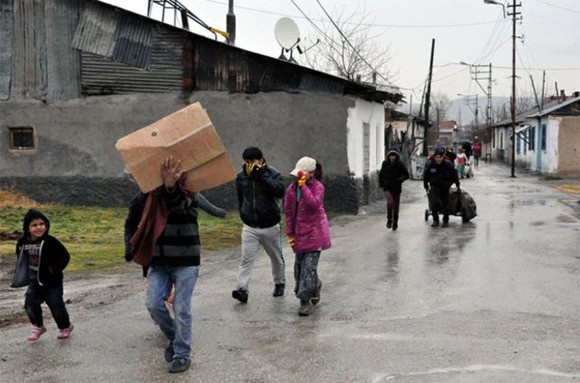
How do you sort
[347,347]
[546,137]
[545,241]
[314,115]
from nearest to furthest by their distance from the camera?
[347,347] → [545,241] → [314,115] → [546,137]

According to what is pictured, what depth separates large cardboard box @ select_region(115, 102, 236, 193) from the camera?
5.12 metres

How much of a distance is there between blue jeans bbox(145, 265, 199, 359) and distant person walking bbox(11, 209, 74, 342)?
3.82ft

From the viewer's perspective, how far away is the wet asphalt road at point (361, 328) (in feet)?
17.2

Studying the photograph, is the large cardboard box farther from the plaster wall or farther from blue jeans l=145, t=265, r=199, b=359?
the plaster wall

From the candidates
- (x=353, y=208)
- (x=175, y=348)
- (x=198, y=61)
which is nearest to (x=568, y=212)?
(x=353, y=208)

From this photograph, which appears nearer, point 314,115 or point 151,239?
point 151,239

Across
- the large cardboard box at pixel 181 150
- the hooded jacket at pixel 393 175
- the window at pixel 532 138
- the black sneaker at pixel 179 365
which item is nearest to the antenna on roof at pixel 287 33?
the hooded jacket at pixel 393 175

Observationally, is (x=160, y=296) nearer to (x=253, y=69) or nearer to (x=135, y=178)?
(x=135, y=178)

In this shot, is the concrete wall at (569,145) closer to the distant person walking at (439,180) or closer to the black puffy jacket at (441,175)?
the distant person walking at (439,180)

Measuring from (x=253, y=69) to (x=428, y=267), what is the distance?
8.93 m

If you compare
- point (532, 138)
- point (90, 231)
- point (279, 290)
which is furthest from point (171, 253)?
point (532, 138)

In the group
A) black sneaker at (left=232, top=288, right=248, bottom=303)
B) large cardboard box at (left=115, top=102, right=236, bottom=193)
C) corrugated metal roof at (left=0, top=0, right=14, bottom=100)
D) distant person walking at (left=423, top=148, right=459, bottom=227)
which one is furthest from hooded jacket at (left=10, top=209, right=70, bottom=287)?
corrugated metal roof at (left=0, top=0, right=14, bottom=100)

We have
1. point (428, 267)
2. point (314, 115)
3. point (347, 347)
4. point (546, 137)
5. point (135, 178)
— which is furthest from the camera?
point (546, 137)

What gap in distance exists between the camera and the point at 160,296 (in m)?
5.37
